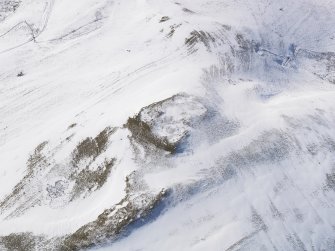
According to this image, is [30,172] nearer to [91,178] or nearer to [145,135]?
[91,178]

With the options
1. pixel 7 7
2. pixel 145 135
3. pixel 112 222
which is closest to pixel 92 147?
pixel 145 135

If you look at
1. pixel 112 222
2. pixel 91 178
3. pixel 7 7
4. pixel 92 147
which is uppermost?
pixel 7 7

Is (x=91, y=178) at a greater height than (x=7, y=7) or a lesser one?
lesser

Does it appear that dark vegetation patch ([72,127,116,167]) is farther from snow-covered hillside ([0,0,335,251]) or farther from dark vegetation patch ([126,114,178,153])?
dark vegetation patch ([126,114,178,153])

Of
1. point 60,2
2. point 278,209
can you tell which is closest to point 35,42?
point 60,2

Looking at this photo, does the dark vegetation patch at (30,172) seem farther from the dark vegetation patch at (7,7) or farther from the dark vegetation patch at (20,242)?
the dark vegetation patch at (7,7)

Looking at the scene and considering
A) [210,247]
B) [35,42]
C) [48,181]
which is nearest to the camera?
[210,247]

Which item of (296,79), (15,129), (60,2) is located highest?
(60,2)

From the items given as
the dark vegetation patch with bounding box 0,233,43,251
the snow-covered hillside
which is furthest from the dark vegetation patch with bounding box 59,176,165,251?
the dark vegetation patch with bounding box 0,233,43,251

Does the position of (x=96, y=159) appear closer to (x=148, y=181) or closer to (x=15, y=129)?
(x=148, y=181)

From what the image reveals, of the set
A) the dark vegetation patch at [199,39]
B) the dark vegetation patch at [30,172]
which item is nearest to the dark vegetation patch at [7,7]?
the dark vegetation patch at [199,39]
